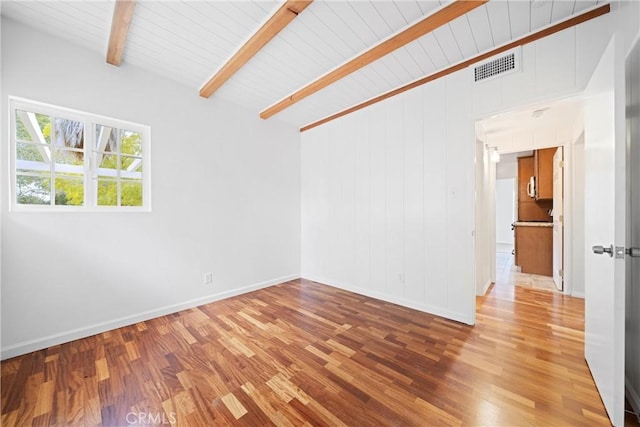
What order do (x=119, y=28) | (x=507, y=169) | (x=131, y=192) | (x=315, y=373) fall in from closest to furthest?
1. (x=315, y=373)
2. (x=119, y=28)
3. (x=131, y=192)
4. (x=507, y=169)

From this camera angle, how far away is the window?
2111mm

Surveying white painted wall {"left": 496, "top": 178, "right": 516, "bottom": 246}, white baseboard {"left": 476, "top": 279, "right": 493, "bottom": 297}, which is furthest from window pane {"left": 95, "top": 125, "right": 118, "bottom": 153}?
white painted wall {"left": 496, "top": 178, "right": 516, "bottom": 246}

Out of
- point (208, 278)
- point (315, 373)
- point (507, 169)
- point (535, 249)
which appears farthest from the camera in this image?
point (507, 169)

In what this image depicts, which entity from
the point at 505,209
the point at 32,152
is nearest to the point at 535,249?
the point at 505,209

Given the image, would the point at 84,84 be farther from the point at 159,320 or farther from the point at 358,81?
the point at 358,81

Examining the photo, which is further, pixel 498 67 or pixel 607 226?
pixel 498 67

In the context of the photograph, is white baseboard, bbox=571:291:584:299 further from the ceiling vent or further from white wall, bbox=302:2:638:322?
the ceiling vent

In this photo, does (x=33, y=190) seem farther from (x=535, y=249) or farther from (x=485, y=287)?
(x=535, y=249)

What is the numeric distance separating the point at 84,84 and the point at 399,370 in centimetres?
389

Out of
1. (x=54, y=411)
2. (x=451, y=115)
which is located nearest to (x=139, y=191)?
(x=54, y=411)

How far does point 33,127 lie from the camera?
7.12ft

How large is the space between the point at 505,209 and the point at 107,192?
10919mm

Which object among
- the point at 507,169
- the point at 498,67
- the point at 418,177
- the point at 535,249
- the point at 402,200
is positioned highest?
the point at 498,67

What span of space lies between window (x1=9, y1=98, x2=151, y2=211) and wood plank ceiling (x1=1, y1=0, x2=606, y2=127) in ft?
2.41
